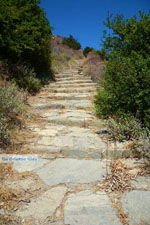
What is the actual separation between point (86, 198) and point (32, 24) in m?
6.51

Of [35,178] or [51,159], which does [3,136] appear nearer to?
[51,159]

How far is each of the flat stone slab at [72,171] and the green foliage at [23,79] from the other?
4.00 metres

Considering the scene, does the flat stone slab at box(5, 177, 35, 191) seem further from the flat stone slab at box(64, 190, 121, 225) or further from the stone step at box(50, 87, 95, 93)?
the stone step at box(50, 87, 95, 93)

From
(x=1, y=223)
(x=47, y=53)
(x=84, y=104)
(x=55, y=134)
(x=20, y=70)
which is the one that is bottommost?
(x=1, y=223)

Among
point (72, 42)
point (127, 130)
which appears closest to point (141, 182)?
point (127, 130)

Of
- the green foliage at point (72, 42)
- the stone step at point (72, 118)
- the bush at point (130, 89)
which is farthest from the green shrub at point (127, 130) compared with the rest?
the green foliage at point (72, 42)

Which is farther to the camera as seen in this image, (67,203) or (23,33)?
(23,33)

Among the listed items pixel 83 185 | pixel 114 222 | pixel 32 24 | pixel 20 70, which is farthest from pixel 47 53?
pixel 114 222

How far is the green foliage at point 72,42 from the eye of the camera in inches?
922

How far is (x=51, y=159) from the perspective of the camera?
7.86ft

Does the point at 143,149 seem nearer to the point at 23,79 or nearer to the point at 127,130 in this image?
the point at 127,130

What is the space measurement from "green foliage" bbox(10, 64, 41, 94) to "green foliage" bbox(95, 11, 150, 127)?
2.91m

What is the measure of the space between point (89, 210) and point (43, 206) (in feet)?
1.27

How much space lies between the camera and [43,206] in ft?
5.16
